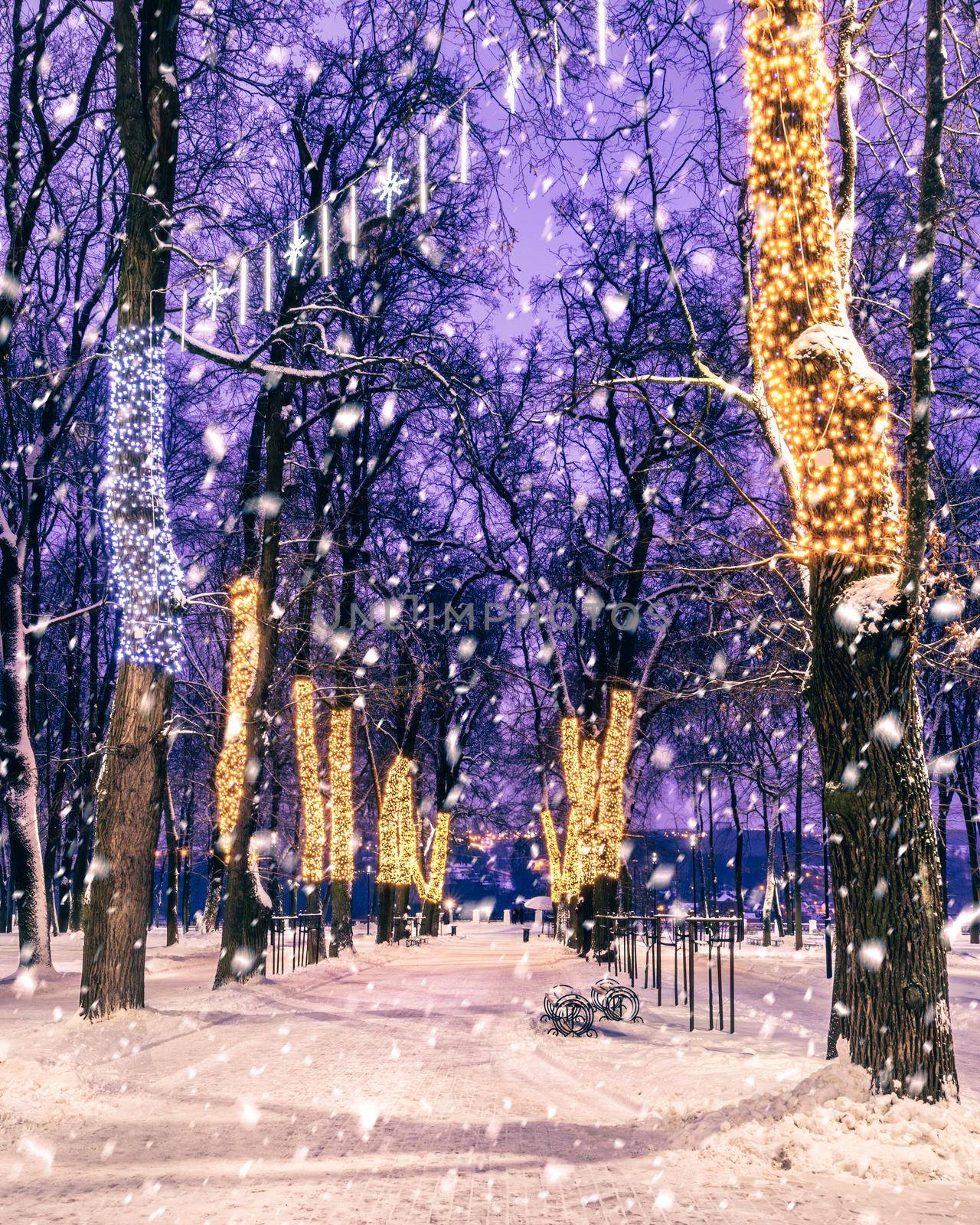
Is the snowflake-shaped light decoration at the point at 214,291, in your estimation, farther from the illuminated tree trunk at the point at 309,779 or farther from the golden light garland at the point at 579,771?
the golden light garland at the point at 579,771

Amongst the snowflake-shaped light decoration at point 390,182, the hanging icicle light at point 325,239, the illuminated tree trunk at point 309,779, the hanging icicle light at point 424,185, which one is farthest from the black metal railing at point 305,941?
the snowflake-shaped light decoration at point 390,182

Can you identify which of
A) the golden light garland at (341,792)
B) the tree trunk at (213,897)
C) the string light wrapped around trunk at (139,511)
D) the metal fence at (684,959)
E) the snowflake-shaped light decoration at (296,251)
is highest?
the snowflake-shaped light decoration at (296,251)

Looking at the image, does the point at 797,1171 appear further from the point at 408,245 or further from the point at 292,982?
the point at 408,245

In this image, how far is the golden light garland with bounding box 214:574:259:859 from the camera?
54.4ft

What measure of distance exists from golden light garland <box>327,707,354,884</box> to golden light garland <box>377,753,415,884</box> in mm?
4367

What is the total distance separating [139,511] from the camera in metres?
11.5

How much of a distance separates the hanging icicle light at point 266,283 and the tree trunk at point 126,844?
598 centimetres

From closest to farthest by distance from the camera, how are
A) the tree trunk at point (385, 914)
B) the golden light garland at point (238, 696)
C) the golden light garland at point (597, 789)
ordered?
the golden light garland at point (238, 696)
the golden light garland at point (597, 789)
the tree trunk at point (385, 914)

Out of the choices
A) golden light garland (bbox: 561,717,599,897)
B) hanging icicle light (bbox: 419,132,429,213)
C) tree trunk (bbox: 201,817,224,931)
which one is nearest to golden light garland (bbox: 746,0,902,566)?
hanging icicle light (bbox: 419,132,429,213)

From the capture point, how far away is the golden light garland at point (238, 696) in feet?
54.4

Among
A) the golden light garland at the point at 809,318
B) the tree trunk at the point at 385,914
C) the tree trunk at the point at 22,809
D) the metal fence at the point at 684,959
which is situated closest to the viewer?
the golden light garland at the point at 809,318

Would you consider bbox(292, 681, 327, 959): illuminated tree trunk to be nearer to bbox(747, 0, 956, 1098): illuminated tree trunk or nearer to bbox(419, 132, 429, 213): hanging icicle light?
bbox(419, 132, 429, 213): hanging icicle light

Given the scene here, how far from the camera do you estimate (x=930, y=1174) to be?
5527 mm

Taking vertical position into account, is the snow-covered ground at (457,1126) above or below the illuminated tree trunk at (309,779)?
below
